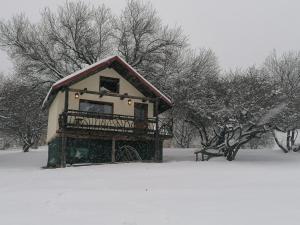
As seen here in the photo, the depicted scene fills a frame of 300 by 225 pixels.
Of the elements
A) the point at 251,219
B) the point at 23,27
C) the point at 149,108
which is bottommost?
the point at 251,219

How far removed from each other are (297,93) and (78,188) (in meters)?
18.6

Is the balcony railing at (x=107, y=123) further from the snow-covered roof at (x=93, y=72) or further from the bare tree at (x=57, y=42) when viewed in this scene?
the bare tree at (x=57, y=42)

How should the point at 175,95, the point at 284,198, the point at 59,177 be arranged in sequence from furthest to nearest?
the point at 175,95 → the point at 59,177 → the point at 284,198

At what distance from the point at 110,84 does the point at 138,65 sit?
808 centimetres

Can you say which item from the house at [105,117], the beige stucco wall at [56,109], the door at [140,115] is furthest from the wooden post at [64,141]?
the door at [140,115]

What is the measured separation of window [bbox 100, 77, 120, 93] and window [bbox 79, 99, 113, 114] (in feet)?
3.42

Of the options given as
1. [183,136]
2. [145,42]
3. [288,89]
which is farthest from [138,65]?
[183,136]

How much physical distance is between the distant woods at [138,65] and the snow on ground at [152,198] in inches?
406

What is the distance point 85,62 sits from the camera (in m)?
33.1

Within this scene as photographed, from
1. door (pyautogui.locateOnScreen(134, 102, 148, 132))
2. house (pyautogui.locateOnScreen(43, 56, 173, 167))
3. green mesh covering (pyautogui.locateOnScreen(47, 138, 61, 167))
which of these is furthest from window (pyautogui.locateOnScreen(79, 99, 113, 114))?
green mesh covering (pyautogui.locateOnScreen(47, 138, 61, 167))

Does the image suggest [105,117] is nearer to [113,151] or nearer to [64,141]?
[113,151]

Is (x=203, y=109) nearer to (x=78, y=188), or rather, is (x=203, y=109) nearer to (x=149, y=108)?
(x=149, y=108)

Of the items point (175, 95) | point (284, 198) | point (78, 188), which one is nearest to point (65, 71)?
point (175, 95)

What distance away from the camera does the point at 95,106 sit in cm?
2320
